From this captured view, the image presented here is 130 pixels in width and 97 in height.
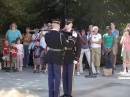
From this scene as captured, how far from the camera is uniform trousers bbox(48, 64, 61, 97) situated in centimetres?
996

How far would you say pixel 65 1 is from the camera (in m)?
21.2

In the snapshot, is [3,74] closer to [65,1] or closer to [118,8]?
[65,1]

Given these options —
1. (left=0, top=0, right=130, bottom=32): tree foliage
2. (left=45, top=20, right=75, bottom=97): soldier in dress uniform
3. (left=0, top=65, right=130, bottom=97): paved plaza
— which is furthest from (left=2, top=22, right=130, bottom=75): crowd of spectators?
(left=45, top=20, right=75, bottom=97): soldier in dress uniform

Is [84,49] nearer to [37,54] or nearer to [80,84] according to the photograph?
[37,54]

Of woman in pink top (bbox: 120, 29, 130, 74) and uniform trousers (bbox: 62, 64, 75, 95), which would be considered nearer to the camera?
uniform trousers (bbox: 62, 64, 75, 95)

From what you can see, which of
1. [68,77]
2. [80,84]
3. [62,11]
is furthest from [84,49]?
[62,11]

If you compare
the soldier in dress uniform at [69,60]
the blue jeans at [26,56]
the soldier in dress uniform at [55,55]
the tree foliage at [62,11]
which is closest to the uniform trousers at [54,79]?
the soldier in dress uniform at [55,55]

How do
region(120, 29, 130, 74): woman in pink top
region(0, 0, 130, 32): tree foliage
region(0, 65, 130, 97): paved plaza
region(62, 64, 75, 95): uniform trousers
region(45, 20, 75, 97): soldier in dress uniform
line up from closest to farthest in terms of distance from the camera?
region(45, 20, 75, 97): soldier in dress uniform → region(62, 64, 75, 95): uniform trousers → region(0, 65, 130, 97): paved plaza → region(120, 29, 130, 74): woman in pink top → region(0, 0, 130, 32): tree foliage

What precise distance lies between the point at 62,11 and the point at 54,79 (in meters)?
12.0

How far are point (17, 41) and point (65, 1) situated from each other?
5488 mm

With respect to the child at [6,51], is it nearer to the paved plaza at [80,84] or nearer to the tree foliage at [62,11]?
the paved plaza at [80,84]

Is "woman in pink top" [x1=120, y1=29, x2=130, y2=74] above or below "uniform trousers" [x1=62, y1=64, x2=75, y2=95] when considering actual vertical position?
above

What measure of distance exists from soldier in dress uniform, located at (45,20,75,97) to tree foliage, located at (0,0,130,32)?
443 inches

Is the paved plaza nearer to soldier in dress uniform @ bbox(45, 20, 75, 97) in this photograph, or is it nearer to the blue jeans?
soldier in dress uniform @ bbox(45, 20, 75, 97)
